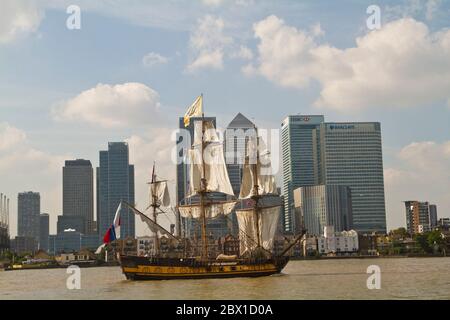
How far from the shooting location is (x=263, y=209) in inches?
4252

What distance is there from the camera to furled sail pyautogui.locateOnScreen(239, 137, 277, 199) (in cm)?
10875

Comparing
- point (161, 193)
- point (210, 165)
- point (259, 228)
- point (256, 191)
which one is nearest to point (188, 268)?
point (259, 228)

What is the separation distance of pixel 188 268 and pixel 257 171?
71.9 feet

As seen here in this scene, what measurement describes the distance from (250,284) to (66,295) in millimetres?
22925

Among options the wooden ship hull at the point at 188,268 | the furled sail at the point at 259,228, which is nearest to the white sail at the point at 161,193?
the furled sail at the point at 259,228

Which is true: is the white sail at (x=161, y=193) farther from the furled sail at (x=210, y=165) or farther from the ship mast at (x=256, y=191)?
the ship mast at (x=256, y=191)

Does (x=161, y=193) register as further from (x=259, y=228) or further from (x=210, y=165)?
(x=259, y=228)

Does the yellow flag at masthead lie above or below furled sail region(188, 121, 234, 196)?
above

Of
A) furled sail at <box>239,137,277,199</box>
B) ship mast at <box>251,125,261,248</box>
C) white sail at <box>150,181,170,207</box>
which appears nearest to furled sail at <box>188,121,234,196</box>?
furled sail at <box>239,137,277,199</box>

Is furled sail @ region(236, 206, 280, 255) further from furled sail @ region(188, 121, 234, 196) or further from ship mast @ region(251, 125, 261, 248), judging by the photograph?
furled sail @ region(188, 121, 234, 196)

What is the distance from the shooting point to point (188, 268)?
315 ft

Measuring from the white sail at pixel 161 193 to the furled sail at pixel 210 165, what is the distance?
516 cm
